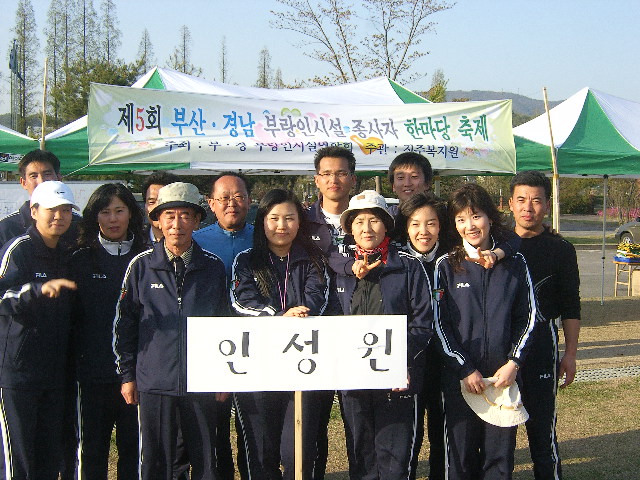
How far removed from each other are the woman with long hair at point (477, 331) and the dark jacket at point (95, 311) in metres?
→ 1.72

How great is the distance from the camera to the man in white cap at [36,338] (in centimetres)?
321

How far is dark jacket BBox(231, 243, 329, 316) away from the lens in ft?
10.7

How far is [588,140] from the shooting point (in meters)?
7.98

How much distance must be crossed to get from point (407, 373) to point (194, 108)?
3933 mm

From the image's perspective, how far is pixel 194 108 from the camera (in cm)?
611

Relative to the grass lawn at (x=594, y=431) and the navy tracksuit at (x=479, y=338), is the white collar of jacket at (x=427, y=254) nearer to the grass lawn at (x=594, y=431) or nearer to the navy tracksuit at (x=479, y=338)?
the navy tracksuit at (x=479, y=338)

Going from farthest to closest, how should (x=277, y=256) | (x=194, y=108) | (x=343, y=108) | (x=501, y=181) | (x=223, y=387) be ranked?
(x=501, y=181), (x=343, y=108), (x=194, y=108), (x=277, y=256), (x=223, y=387)

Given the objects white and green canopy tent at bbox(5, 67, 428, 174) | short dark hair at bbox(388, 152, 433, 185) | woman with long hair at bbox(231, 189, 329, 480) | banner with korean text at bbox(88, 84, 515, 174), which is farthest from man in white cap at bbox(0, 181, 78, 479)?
white and green canopy tent at bbox(5, 67, 428, 174)

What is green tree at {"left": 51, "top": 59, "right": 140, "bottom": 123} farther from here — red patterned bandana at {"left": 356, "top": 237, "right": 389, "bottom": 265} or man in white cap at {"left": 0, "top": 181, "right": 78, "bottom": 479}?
red patterned bandana at {"left": 356, "top": 237, "right": 389, "bottom": 265}

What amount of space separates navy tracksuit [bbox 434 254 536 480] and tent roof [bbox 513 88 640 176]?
451 cm

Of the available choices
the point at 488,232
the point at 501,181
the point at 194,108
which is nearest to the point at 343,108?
the point at 194,108

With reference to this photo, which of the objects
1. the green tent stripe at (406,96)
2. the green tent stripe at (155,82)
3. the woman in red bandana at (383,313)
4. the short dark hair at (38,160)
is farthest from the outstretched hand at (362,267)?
the green tent stripe at (406,96)

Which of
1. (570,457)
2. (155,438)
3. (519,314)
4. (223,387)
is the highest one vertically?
(519,314)

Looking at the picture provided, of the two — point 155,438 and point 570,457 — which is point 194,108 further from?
point 570,457
